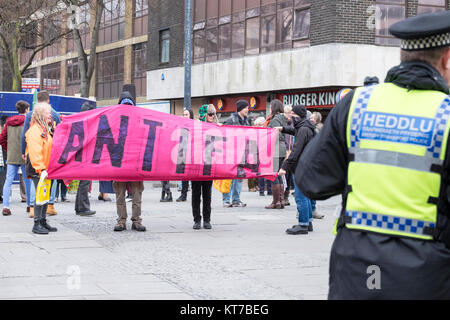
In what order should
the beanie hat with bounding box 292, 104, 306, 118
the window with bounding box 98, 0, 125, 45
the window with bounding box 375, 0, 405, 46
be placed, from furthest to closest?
the window with bounding box 98, 0, 125, 45, the window with bounding box 375, 0, 405, 46, the beanie hat with bounding box 292, 104, 306, 118

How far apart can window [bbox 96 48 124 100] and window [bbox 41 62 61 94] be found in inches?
275

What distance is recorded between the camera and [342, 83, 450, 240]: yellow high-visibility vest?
2.67 m

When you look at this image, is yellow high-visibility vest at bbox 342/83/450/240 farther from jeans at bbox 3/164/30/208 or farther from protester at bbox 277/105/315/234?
jeans at bbox 3/164/30/208

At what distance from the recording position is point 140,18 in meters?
39.3

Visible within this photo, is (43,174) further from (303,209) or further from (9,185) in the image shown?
(303,209)

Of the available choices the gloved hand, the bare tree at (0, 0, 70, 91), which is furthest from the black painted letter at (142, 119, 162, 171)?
the bare tree at (0, 0, 70, 91)

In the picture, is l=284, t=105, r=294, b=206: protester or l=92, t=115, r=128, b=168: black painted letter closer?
l=92, t=115, r=128, b=168: black painted letter

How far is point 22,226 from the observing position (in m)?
10.4

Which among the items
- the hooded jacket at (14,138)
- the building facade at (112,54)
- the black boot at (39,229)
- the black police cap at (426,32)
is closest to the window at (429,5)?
the building facade at (112,54)

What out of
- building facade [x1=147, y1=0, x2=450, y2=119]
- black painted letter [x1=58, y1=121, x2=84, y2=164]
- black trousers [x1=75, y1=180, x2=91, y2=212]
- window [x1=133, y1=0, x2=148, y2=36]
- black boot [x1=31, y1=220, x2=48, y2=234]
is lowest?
black boot [x1=31, y1=220, x2=48, y2=234]

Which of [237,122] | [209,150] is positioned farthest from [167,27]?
[209,150]

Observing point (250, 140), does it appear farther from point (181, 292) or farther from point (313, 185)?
point (313, 185)

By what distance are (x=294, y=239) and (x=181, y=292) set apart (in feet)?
12.1

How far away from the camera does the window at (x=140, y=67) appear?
3916 centimetres
